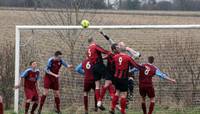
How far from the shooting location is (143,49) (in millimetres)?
17422

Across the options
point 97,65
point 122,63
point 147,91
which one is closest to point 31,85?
point 97,65

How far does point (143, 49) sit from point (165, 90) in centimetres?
145

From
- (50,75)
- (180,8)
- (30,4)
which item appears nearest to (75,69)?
(50,75)

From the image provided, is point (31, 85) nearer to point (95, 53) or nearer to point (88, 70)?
point (88, 70)

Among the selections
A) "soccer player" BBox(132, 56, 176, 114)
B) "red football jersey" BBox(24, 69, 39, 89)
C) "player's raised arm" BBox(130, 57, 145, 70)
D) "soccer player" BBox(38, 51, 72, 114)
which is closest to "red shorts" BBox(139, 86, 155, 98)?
"soccer player" BBox(132, 56, 176, 114)

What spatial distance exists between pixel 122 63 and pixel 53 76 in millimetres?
2356

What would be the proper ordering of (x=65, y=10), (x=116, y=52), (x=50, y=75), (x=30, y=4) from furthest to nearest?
(x=30, y=4), (x=65, y=10), (x=50, y=75), (x=116, y=52)

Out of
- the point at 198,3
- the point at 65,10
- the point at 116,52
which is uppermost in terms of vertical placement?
the point at 198,3

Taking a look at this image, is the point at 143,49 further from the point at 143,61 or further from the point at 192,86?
the point at 192,86

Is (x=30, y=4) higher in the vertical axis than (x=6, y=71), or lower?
higher

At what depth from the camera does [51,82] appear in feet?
52.1

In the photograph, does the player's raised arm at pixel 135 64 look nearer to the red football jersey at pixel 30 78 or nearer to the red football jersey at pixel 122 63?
the red football jersey at pixel 122 63

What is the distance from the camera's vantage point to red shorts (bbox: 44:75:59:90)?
1580cm

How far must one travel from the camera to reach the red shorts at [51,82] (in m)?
15.8
